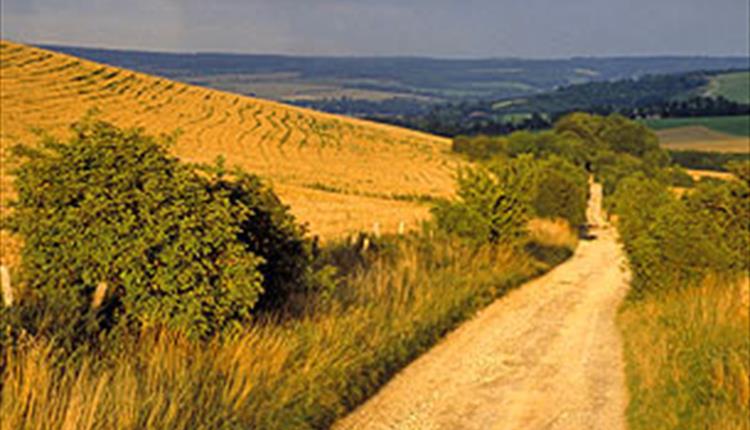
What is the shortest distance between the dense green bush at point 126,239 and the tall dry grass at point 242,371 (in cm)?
39

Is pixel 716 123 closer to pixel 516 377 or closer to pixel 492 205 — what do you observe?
pixel 492 205

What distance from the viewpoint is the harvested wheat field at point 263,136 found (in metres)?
36.8

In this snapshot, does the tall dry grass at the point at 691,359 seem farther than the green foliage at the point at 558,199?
No

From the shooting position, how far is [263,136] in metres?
63.0

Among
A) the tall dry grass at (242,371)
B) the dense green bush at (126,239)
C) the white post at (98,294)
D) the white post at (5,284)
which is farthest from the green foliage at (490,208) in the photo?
the white post at (5,284)

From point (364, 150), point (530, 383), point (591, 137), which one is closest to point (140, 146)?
point (530, 383)

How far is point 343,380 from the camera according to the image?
941 centimetres

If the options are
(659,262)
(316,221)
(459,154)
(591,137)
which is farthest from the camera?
(591,137)

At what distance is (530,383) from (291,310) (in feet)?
10.8

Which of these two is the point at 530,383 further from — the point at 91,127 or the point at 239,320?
the point at 91,127

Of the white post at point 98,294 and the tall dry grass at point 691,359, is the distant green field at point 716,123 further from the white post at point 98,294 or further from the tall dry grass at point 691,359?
the white post at point 98,294

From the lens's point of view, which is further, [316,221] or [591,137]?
[591,137]

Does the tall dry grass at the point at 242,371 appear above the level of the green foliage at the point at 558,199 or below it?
above

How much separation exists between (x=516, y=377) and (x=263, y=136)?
5362 centimetres
